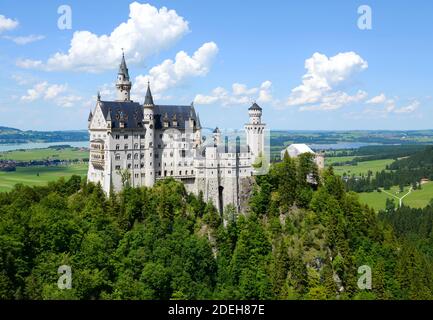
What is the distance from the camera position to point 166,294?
235 ft

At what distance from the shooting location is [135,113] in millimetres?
85375

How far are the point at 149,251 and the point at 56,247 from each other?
13040mm

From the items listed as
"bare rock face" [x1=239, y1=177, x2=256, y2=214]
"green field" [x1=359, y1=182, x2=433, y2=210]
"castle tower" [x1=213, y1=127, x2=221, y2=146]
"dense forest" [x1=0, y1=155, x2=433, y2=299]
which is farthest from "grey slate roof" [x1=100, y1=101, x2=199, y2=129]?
"green field" [x1=359, y1=182, x2=433, y2=210]

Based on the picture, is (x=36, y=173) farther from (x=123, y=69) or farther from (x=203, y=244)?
(x=203, y=244)

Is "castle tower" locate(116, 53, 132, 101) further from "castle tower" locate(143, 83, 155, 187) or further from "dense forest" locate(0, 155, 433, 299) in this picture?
"dense forest" locate(0, 155, 433, 299)

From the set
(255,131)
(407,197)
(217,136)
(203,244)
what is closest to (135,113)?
(217,136)

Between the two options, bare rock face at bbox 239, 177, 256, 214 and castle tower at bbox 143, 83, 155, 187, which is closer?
castle tower at bbox 143, 83, 155, 187

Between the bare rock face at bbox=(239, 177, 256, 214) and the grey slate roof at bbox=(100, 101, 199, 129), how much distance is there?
13888 millimetres

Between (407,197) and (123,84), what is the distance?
123428mm

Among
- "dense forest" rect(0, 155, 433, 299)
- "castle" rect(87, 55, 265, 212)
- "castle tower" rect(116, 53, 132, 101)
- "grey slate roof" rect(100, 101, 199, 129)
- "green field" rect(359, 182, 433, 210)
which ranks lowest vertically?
"green field" rect(359, 182, 433, 210)

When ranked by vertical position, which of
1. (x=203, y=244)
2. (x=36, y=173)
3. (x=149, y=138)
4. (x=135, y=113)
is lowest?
(x=203, y=244)

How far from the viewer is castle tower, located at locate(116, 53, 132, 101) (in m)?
89.8

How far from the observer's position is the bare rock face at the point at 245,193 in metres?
86.2
